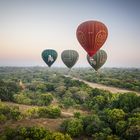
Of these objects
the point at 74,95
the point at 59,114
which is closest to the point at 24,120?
the point at 59,114

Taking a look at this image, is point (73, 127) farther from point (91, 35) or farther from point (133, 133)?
point (91, 35)

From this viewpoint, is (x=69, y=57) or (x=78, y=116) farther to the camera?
(x=69, y=57)

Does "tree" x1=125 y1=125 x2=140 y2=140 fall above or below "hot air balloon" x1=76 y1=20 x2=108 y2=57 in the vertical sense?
below

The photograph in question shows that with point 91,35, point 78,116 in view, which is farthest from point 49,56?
point 91,35

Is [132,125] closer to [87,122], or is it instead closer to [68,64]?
[87,122]

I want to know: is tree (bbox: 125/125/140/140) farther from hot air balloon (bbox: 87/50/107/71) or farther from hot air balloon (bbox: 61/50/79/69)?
hot air balloon (bbox: 61/50/79/69)

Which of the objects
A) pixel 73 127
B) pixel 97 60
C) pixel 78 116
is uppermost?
pixel 97 60

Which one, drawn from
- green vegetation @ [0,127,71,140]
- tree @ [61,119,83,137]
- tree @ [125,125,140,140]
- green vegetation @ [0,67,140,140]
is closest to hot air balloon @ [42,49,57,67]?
green vegetation @ [0,67,140,140]
